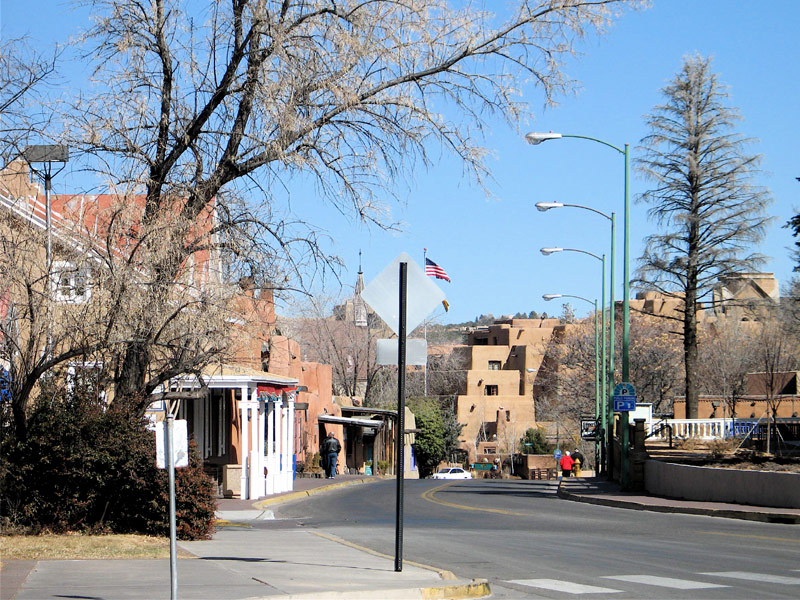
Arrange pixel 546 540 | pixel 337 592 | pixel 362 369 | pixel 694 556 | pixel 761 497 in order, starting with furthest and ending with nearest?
pixel 362 369 < pixel 761 497 < pixel 546 540 < pixel 694 556 < pixel 337 592

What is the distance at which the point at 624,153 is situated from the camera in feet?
105

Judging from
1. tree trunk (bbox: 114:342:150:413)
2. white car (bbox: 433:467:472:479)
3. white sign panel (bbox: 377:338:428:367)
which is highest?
white sign panel (bbox: 377:338:428:367)

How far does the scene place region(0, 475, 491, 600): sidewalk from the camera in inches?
400

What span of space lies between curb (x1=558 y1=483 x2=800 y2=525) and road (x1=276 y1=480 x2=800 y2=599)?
452 millimetres

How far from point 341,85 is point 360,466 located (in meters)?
44.9

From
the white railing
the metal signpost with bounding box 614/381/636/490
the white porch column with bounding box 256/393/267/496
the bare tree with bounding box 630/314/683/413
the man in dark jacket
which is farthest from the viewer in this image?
the bare tree with bounding box 630/314/683/413

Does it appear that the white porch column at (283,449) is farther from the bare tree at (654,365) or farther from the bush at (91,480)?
the bare tree at (654,365)

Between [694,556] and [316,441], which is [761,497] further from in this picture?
[316,441]

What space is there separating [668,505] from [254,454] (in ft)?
35.1

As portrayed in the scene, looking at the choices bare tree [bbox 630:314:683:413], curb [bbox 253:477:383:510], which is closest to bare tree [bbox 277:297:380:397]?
bare tree [bbox 630:314:683:413]

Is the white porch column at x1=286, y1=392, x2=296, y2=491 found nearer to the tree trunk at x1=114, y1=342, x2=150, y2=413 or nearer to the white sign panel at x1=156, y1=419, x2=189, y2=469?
the tree trunk at x1=114, y1=342, x2=150, y2=413

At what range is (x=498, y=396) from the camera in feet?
298

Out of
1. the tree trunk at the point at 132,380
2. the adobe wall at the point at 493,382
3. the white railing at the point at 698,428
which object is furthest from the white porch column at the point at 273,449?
the adobe wall at the point at 493,382

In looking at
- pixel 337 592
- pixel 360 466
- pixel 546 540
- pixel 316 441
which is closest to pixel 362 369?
pixel 360 466
